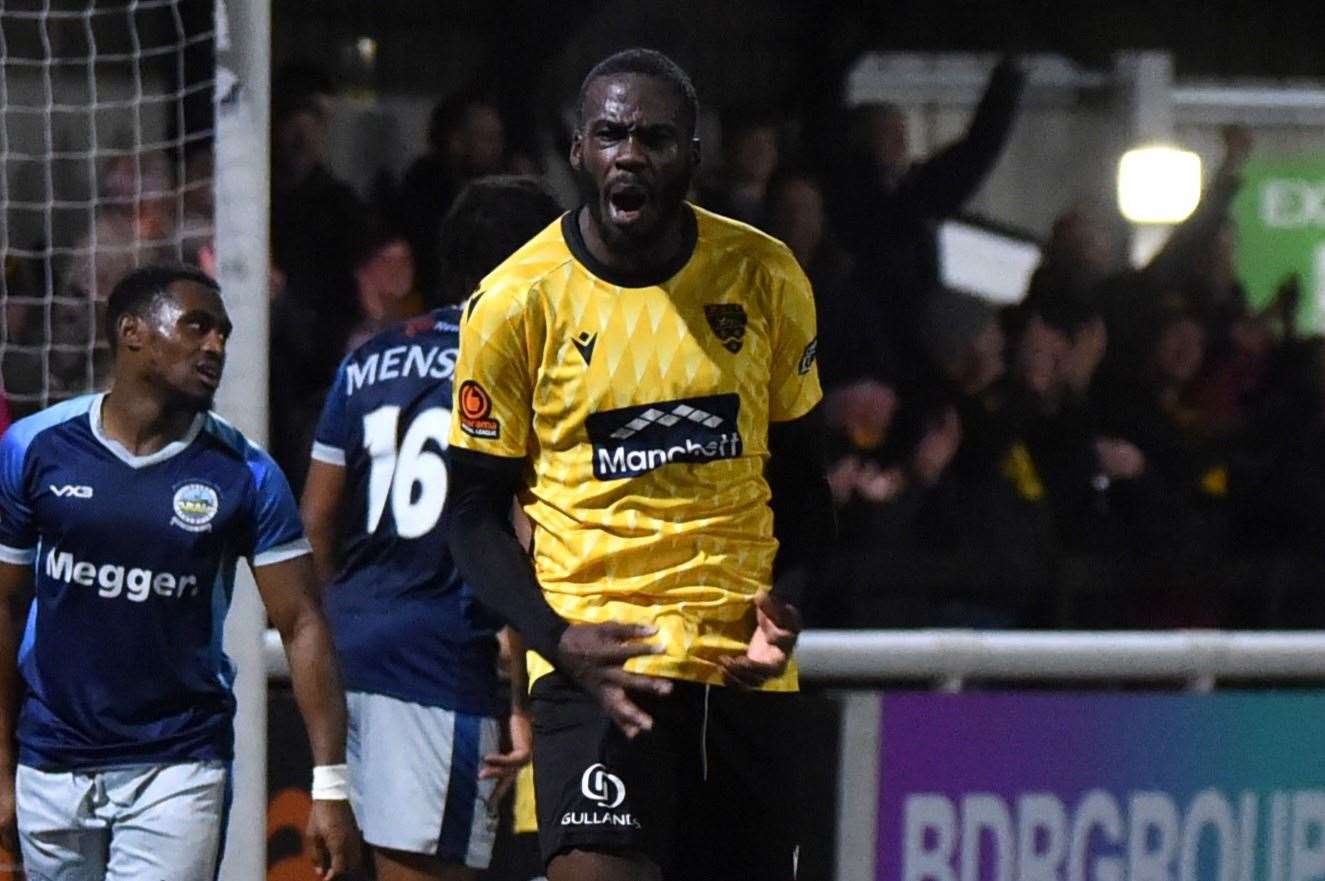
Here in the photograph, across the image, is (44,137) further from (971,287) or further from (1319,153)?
(1319,153)

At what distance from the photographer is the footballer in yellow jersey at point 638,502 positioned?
12.1 feet

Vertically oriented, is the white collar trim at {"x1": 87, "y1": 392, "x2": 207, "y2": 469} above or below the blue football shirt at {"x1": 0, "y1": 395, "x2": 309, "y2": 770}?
above

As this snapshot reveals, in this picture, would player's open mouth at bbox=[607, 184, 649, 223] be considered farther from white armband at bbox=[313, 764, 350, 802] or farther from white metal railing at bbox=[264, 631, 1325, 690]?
white metal railing at bbox=[264, 631, 1325, 690]

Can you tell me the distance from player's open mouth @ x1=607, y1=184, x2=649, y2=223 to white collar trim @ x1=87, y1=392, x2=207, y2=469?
1.32 m

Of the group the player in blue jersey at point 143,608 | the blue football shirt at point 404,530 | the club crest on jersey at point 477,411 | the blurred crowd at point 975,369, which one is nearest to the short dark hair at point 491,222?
the blue football shirt at point 404,530

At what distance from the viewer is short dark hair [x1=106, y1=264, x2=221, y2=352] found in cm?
455

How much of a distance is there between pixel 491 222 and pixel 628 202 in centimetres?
146

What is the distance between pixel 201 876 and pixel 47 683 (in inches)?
18.4

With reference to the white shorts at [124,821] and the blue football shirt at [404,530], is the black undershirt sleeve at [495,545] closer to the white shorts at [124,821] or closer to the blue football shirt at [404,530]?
the white shorts at [124,821]

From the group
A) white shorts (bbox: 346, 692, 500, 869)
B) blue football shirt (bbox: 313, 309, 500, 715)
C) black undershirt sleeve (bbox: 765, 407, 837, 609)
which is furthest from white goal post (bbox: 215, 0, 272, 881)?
black undershirt sleeve (bbox: 765, 407, 837, 609)

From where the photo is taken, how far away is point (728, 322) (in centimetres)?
377

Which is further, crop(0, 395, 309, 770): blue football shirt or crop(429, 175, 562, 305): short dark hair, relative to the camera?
crop(429, 175, 562, 305): short dark hair

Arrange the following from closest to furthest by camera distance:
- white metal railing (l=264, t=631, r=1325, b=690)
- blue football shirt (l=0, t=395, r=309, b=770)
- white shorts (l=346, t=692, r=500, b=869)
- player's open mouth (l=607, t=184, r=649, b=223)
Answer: player's open mouth (l=607, t=184, r=649, b=223) → blue football shirt (l=0, t=395, r=309, b=770) → white shorts (l=346, t=692, r=500, b=869) → white metal railing (l=264, t=631, r=1325, b=690)

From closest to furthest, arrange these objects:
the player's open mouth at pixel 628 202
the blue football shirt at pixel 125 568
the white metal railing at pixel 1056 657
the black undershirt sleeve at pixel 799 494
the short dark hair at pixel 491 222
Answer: the player's open mouth at pixel 628 202 → the black undershirt sleeve at pixel 799 494 → the blue football shirt at pixel 125 568 → the short dark hair at pixel 491 222 → the white metal railing at pixel 1056 657
